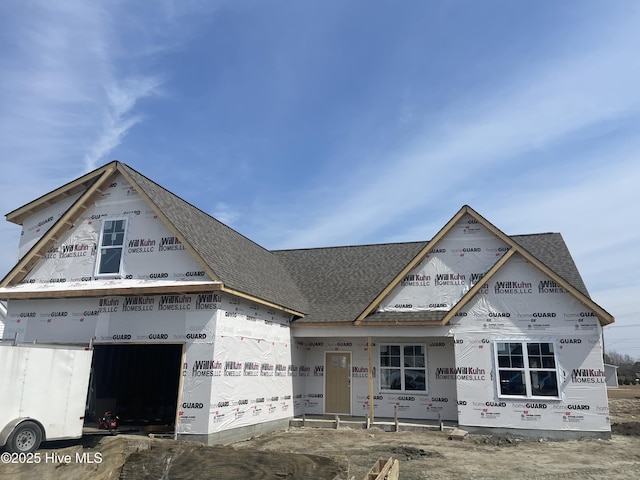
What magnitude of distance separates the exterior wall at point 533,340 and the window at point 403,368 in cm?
219

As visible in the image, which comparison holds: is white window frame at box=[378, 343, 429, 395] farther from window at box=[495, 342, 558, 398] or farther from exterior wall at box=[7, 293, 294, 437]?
exterior wall at box=[7, 293, 294, 437]

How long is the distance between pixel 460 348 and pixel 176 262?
949cm

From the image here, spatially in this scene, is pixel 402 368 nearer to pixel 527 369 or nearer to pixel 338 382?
pixel 338 382

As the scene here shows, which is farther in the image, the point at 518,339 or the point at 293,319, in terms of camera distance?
the point at 293,319

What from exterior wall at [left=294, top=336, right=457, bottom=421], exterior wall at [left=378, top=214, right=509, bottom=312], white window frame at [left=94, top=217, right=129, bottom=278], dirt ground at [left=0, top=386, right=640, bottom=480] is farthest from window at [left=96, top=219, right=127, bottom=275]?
exterior wall at [left=378, top=214, right=509, bottom=312]

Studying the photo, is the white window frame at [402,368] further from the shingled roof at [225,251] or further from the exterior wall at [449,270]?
the shingled roof at [225,251]

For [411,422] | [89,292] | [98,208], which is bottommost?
[411,422]

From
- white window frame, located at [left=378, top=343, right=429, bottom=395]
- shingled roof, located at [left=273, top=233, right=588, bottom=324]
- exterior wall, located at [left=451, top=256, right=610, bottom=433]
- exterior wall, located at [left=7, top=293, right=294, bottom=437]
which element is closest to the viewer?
exterior wall, located at [left=7, top=293, right=294, bottom=437]

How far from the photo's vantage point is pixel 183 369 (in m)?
12.9

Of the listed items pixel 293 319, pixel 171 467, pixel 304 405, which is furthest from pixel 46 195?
pixel 171 467

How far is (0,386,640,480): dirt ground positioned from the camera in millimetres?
2688

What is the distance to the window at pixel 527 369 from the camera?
14.8 meters

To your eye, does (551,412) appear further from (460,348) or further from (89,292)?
(89,292)

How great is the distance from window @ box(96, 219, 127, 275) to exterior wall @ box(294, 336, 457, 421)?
24.5 ft
